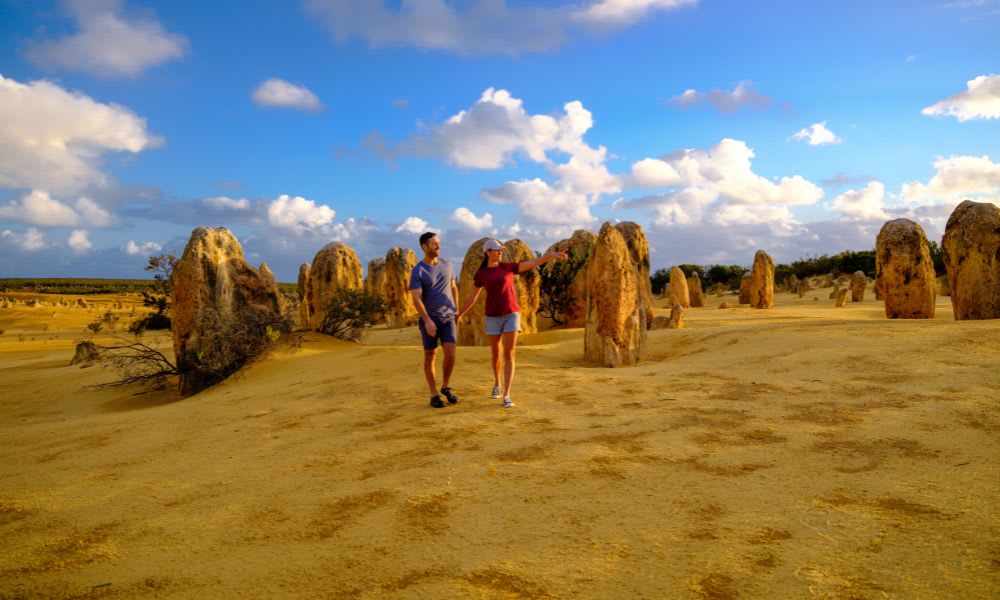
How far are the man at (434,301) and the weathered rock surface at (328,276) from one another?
13123 mm

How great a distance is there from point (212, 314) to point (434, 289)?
5.05 m

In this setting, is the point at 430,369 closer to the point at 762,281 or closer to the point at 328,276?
the point at 328,276

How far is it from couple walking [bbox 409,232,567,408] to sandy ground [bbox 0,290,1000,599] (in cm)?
43

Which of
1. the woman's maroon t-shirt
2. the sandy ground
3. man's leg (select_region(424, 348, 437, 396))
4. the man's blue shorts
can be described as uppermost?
the woman's maroon t-shirt

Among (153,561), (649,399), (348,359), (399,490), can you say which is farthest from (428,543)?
(348,359)

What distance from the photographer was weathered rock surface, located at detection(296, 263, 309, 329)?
20156 mm

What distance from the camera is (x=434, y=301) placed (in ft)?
19.0

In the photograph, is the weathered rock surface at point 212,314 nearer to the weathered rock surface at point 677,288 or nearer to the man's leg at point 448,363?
the man's leg at point 448,363

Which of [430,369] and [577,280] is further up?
[577,280]

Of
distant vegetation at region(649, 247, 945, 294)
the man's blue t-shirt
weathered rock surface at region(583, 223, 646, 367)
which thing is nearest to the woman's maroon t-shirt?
the man's blue t-shirt

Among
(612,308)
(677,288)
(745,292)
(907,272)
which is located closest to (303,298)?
(677,288)

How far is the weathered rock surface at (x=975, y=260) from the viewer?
9.70 meters

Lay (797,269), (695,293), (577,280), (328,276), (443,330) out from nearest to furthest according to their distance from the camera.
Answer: (443,330), (577,280), (328,276), (695,293), (797,269)

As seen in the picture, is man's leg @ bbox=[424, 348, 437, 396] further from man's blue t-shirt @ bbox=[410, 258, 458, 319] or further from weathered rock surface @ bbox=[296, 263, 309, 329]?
weathered rock surface @ bbox=[296, 263, 309, 329]
